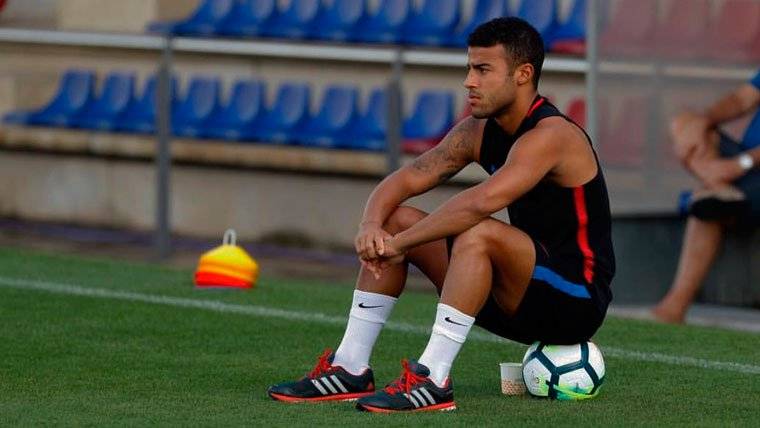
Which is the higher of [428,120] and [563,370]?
[563,370]

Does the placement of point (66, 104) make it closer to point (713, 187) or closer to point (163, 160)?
point (163, 160)

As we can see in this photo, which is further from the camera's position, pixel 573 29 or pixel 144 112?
pixel 144 112

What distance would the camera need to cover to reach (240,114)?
15000 mm

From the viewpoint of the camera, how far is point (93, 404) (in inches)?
247

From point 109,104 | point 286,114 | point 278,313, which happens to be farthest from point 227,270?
point 109,104

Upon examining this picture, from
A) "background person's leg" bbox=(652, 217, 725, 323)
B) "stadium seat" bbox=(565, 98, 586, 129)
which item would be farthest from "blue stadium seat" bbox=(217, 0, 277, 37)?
"background person's leg" bbox=(652, 217, 725, 323)

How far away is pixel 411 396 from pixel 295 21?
30.4ft

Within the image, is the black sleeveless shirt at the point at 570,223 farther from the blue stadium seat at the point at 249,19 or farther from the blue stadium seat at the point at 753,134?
the blue stadium seat at the point at 249,19

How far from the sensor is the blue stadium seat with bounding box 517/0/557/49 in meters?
13.1

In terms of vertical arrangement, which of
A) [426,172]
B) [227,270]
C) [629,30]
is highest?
[426,172]

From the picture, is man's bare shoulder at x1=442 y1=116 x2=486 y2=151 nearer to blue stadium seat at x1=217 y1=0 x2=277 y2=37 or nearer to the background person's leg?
the background person's leg

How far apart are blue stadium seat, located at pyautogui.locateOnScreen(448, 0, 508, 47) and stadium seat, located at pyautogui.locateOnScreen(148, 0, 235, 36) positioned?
8.12 ft

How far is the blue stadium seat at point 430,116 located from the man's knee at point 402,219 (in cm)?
713

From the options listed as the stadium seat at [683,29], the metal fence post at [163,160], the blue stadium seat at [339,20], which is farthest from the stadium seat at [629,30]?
the blue stadium seat at [339,20]
